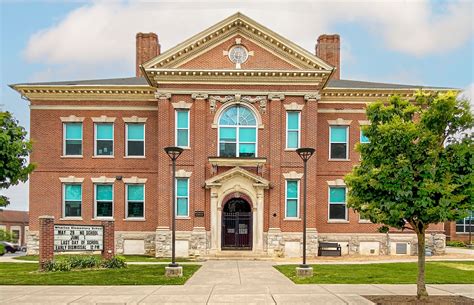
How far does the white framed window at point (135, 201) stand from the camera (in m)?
33.6

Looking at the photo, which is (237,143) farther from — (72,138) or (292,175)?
(72,138)

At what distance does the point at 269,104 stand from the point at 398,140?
57.0 feet

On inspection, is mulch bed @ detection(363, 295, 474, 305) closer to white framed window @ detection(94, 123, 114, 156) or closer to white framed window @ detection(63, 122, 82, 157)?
white framed window @ detection(94, 123, 114, 156)

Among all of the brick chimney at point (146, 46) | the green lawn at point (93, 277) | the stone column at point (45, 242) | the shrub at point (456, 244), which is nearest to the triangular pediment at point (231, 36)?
the brick chimney at point (146, 46)

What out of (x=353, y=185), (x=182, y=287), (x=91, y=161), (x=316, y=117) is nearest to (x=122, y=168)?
(x=91, y=161)

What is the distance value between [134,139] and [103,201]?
4353 mm

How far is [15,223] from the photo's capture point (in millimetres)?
75062

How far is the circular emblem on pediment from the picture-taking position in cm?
3125

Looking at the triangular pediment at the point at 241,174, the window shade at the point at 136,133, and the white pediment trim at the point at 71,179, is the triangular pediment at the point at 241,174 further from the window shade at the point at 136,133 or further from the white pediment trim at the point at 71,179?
the white pediment trim at the point at 71,179

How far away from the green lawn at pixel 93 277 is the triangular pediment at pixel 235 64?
12.5 metres

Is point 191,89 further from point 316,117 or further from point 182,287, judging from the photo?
point 182,287

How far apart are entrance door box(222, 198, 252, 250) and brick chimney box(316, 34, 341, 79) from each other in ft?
49.3

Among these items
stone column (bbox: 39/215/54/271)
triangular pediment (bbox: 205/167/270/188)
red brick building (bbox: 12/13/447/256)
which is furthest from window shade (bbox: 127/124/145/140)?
stone column (bbox: 39/215/54/271)

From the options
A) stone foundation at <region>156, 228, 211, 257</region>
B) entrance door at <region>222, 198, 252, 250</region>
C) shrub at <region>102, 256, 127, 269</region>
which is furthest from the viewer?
entrance door at <region>222, 198, 252, 250</region>
